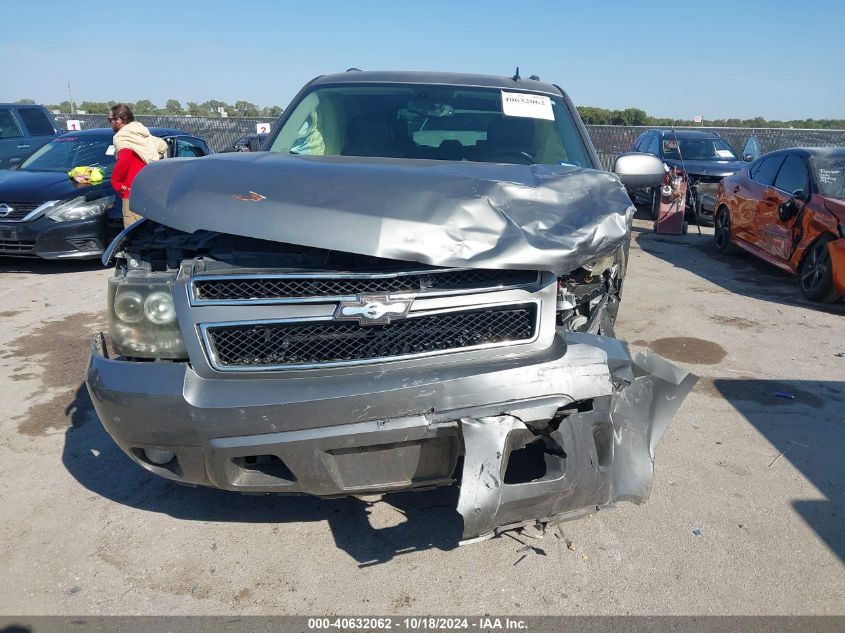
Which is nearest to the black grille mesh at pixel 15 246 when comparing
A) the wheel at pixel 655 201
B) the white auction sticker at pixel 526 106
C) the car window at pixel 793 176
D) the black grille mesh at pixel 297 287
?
the white auction sticker at pixel 526 106

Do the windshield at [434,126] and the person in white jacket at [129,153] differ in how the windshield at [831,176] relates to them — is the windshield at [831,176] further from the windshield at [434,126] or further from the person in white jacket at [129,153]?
the person in white jacket at [129,153]

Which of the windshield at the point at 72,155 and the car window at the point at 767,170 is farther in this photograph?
the windshield at the point at 72,155

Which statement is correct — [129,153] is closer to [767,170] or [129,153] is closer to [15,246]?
[15,246]

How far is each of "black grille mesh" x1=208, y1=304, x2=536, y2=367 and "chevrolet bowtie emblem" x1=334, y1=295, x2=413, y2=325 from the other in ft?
0.20

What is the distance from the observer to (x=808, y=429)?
4238mm

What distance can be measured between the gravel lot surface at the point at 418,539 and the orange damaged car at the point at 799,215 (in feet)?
9.85

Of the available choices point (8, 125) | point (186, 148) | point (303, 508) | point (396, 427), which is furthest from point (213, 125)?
point (396, 427)

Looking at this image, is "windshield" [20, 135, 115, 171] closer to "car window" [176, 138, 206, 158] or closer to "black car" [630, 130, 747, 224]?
"car window" [176, 138, 206, 158]

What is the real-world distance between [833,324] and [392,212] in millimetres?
5674

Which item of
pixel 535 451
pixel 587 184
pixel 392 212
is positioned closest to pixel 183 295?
pixel 392 212

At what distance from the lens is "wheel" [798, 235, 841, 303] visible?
7.05 m

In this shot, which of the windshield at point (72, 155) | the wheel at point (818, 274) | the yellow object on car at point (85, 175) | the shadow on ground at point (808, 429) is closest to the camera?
the shadow on ground at point (808, 429)

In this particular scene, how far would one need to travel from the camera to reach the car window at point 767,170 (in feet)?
28.4

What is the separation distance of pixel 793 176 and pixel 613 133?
14.0 meters
